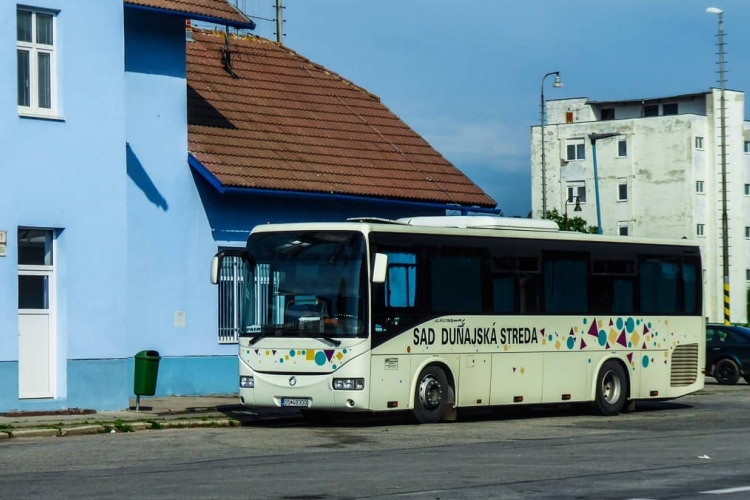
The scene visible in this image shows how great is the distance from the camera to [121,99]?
79.8 ft

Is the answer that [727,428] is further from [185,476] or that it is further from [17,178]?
[17,178]

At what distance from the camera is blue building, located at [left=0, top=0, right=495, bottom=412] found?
2328 cm

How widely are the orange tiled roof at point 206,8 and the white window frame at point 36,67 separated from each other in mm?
2141

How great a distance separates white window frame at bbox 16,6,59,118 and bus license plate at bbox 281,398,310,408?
604cm

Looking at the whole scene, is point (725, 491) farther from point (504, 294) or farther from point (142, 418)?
point (142, 418)

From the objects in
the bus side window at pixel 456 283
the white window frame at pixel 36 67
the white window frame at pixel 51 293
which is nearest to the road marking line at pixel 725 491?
the bus side window at pixel 456 283

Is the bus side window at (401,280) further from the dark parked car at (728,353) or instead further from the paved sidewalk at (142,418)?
the dark parked car at (728,353)

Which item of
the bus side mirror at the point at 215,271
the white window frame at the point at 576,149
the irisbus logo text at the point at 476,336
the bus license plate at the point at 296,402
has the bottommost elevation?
the bus license plate at the point at 296,402

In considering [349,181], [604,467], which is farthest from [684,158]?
[604,467]

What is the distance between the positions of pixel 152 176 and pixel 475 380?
7752mm

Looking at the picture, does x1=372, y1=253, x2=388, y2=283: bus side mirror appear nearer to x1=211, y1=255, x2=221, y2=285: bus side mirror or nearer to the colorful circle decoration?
x1=211, y1=255, x2=221, y2=285: bus side mirror

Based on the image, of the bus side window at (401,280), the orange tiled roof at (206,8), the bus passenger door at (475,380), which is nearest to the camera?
the bus side window at (401,280)

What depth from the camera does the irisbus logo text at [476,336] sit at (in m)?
22.0

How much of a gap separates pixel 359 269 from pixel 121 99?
573cm
